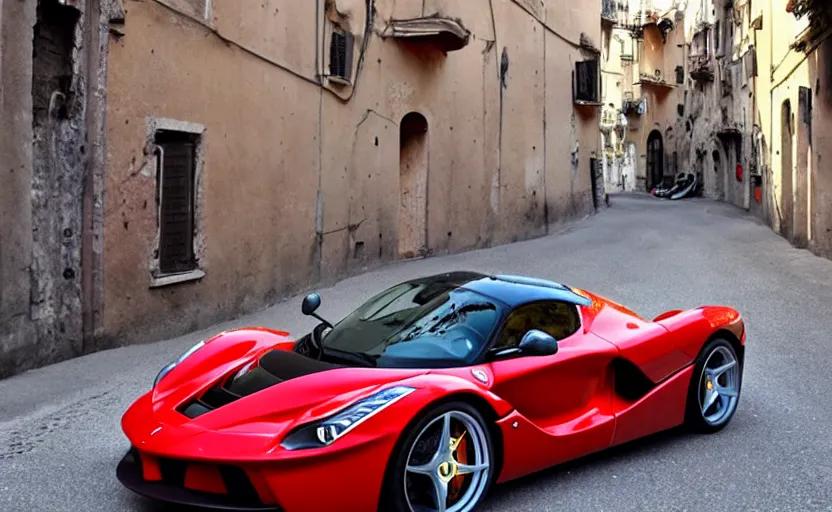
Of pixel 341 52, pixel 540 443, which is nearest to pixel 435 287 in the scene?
pixel 540 443

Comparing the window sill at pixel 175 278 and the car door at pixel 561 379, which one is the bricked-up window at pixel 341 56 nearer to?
the window sill at pixel 175 278

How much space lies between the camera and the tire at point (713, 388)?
16.3 feet

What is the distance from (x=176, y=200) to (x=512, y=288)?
195 inches

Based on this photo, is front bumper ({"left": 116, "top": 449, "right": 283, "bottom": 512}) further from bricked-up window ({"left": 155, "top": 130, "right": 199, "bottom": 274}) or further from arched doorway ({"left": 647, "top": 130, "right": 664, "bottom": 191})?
arched doorway ({"left": 647, "top": 130, "right": 664, "bottom": 191})

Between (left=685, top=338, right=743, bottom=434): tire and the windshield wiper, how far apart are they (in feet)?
7.06

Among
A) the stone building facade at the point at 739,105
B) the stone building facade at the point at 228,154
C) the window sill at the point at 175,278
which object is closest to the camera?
the stone building facade at the point at 228,154

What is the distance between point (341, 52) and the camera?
11.7 metres

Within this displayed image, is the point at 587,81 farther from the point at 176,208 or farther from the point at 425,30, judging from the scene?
the point at 176,208

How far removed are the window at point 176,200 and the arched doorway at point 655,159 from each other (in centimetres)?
3805

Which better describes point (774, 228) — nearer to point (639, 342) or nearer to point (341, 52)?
point (341, 52)

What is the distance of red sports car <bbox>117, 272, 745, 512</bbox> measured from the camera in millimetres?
3227

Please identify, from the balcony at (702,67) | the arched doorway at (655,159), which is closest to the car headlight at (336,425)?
the balcony at (702,67)

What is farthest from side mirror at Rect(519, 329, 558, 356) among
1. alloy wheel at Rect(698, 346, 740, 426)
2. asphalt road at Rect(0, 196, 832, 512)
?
alloy wheel at Rect(698, 346, 740, 426)

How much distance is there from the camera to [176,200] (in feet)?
27.7
